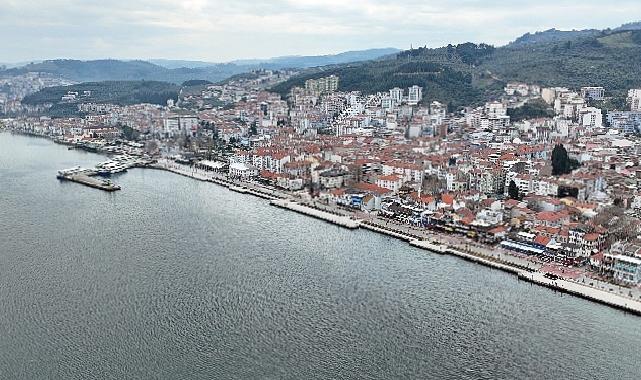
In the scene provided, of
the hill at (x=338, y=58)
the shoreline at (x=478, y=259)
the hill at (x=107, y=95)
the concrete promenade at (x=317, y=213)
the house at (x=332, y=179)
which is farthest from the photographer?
the hill at (x=338, y=58)

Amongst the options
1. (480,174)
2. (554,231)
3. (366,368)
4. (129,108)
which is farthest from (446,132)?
(129,108)

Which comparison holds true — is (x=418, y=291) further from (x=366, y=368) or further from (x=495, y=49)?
(x=495, y=49)

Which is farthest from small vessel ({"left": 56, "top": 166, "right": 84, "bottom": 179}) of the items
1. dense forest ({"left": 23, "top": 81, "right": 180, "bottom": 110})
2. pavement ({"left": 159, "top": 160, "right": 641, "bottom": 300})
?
dense forest ({"left": 23, "top": 81, "right": 180, "bottom": 110})

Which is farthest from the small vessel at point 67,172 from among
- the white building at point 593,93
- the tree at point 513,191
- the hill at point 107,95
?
the white building at point 593,93

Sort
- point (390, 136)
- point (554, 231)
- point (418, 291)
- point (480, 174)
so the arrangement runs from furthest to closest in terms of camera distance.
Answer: point (390, 136), point (480, 174), point (554, 231), point (418, 291)

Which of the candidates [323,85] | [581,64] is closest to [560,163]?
[581,64]

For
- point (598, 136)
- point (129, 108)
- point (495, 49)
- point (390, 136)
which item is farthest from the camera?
point (495, 49)

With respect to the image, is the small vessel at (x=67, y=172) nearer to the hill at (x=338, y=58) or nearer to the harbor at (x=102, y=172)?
the harbor at (x=102, y=172)
